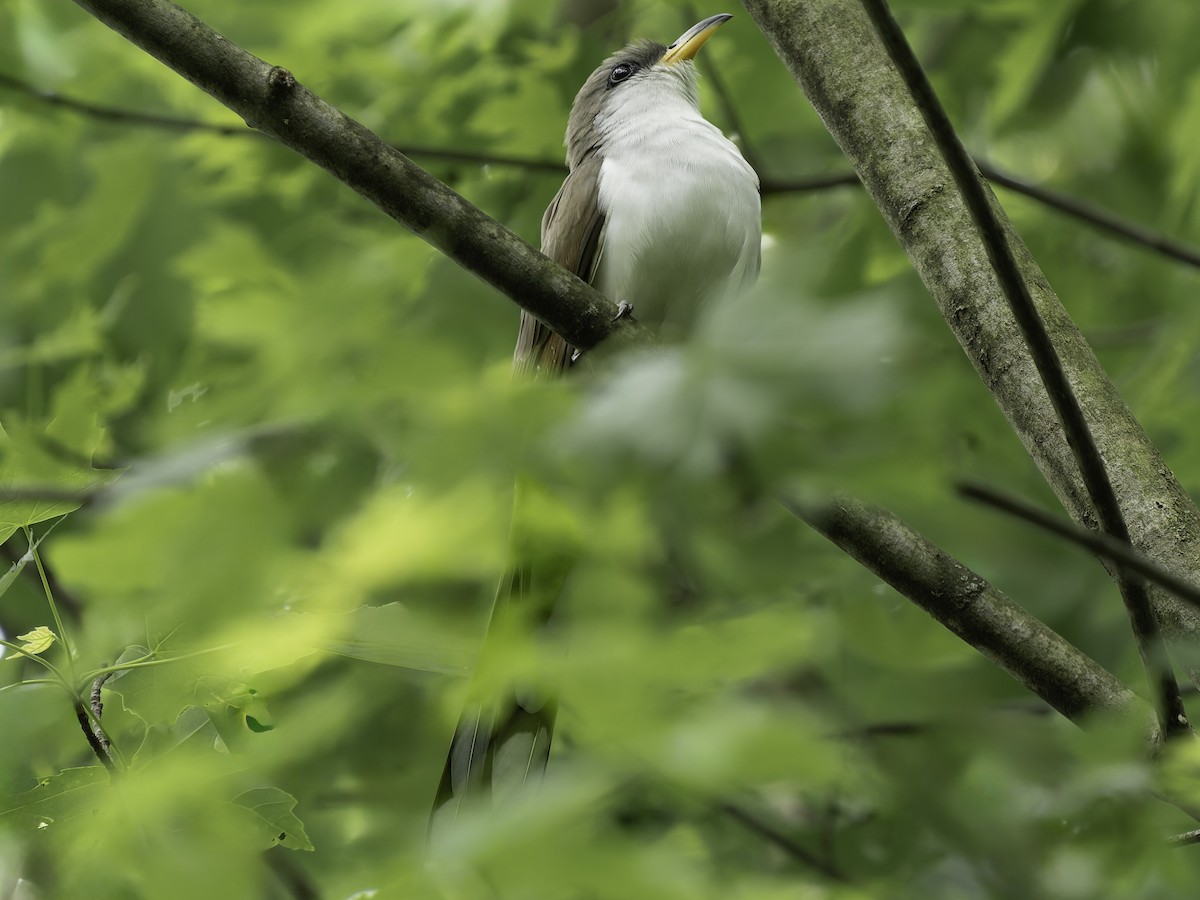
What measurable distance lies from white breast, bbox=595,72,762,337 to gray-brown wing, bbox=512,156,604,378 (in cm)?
4

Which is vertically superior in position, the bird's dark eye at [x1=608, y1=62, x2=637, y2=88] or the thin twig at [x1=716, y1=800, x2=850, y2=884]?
the bird's dark eye at [x1=608, y1=62, x2=637, y2=88]

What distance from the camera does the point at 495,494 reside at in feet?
4.55

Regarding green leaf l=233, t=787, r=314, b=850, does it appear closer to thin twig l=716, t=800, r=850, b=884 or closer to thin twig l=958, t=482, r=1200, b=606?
thin twig l=716, t=800, r=850, b=884

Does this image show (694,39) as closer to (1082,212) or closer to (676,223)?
(676,223)

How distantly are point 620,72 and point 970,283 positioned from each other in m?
2.40

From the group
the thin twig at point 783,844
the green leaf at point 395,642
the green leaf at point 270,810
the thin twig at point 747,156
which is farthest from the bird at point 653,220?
the green leaf at point 270,810

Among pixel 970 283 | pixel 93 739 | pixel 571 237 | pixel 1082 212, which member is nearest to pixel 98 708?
pixel 93 739

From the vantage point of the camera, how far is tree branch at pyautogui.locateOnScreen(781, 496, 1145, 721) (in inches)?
79.3

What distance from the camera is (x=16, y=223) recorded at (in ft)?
11.9

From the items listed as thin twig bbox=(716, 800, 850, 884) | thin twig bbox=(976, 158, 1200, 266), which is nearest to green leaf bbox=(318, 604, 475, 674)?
thin twig bbox=(716, 800, 850, 884)

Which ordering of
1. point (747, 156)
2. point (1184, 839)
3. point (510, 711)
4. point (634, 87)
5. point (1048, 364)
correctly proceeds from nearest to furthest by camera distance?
point (1048, 364), point (1184, 839), point (510, 711), point (747, 156), point (634, 87)

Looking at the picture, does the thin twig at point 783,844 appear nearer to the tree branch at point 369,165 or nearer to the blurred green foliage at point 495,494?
the blurred green foliage at point 495,494

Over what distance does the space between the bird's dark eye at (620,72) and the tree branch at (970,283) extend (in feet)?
5.32

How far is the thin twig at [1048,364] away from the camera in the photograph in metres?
1.53
